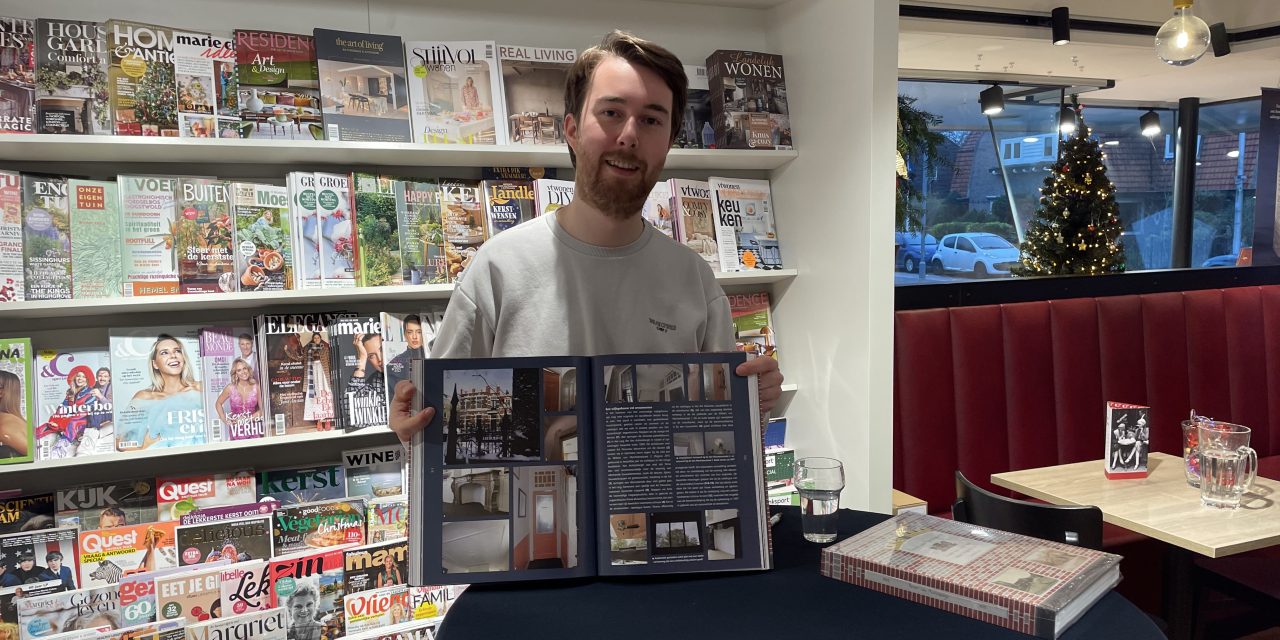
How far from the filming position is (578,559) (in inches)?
41.8

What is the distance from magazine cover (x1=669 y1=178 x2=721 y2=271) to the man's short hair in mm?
1237

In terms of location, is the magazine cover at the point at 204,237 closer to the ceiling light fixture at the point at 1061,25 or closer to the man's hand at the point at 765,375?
the man's hand at the point at 765,375

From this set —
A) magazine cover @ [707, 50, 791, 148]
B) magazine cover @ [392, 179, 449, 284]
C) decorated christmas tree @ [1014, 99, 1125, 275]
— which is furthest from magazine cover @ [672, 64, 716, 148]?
decorated christmas tree @ [1014, 99, 1125, 275]

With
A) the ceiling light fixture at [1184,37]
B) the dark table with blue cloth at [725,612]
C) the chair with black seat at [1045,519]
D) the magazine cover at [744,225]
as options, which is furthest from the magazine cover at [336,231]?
the ceiling light fixture at [1184,37]

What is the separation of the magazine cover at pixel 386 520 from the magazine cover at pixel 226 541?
28 centimetres

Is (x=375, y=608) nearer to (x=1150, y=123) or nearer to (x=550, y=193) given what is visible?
(x=550, y=193)

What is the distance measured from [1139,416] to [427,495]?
8.02 feet

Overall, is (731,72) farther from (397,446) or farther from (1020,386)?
(1020,386)

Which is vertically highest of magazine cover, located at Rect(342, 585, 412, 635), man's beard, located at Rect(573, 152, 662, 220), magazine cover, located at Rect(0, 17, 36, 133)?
magazine cover, located at Rect(0, 17, 36, 133)

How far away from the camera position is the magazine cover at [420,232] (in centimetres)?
244

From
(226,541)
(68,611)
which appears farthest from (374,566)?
(68,611)

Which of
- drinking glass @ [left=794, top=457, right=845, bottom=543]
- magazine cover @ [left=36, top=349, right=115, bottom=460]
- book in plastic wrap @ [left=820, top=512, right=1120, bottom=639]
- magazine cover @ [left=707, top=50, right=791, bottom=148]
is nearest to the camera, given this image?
book in plastic wrap @ [left=820, top=512, right=1120, bottom=639]

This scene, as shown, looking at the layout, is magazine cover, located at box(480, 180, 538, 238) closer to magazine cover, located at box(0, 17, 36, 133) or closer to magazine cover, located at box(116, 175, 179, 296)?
magazine cover, located at box(116, 175, 179, 296)

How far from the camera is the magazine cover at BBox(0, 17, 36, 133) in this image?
204 centimetres
